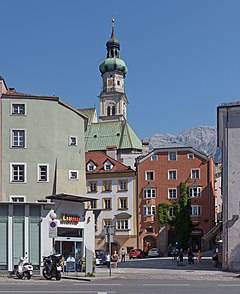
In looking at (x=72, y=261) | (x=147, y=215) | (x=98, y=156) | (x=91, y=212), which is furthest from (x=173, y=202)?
(x=72, y=261)

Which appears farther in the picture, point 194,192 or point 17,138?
point 194,192

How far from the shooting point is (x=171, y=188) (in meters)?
88.3

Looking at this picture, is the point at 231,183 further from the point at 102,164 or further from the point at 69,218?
the point at 102,164

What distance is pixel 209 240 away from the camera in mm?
82562

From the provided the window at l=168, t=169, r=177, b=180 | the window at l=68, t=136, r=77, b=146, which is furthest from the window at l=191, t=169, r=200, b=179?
the window at l=68, t=136, r=77, b=146

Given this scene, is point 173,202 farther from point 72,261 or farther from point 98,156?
point 72,261

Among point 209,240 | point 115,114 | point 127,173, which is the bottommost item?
point 209,240

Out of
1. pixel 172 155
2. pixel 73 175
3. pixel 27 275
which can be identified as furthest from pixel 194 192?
pixel 27 275

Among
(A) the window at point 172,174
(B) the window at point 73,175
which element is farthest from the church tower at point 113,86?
(B) the window at point 73,175

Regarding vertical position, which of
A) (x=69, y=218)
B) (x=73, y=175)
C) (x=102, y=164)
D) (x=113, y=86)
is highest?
(x=113, y=86)

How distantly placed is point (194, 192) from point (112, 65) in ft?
315

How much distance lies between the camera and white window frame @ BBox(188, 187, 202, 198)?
86594 millimetres

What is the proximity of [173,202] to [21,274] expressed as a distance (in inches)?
2149

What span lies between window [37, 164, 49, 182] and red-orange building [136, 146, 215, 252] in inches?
1670
